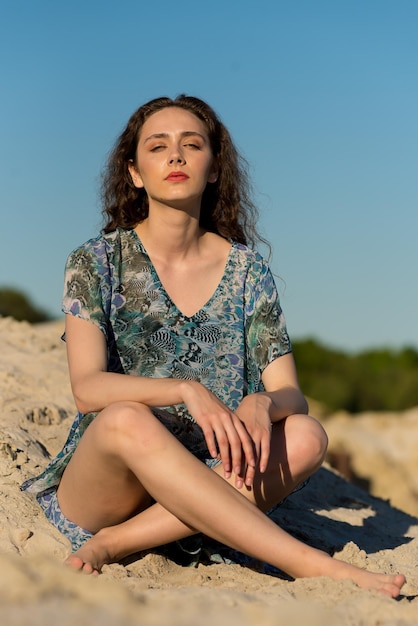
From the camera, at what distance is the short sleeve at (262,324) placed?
3996 millimetres

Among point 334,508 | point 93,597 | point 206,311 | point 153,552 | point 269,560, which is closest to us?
point 93,597

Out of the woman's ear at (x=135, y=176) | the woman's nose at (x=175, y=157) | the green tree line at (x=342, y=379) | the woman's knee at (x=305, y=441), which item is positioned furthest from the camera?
the green tree line at (x=342, y=379)

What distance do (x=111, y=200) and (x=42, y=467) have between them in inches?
51.0

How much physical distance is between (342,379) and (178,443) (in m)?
18.4

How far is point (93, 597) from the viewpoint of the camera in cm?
254

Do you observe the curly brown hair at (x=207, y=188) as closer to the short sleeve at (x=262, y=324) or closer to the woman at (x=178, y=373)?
the woman at (x=178, y=373)

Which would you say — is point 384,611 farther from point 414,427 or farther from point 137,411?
point 414,427

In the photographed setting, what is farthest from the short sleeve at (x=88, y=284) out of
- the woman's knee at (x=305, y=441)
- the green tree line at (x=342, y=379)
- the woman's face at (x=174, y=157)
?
the green tree line at (x=342, y=379)

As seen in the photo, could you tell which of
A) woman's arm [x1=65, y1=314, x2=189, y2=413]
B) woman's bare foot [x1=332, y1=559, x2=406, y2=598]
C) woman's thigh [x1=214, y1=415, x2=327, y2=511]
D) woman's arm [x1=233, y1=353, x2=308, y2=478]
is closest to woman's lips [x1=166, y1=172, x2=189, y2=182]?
woman's arm [x1=65, y1=314, x2=189, y2=413]

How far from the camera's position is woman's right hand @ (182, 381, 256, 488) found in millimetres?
3283

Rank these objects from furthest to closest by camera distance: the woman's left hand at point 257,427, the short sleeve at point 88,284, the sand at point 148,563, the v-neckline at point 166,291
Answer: the v-neckline at point 166,291
the short sleeve at point 88,284
the woman's left hand at point 257,427
the sand at point 148,563

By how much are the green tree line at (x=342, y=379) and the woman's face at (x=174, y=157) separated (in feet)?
47.7

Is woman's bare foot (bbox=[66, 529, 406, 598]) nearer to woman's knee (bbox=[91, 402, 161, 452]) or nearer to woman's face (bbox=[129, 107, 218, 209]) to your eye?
woman's knee (bbox=[91, 402, 161, 452])

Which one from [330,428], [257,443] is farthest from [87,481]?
[330,428]
